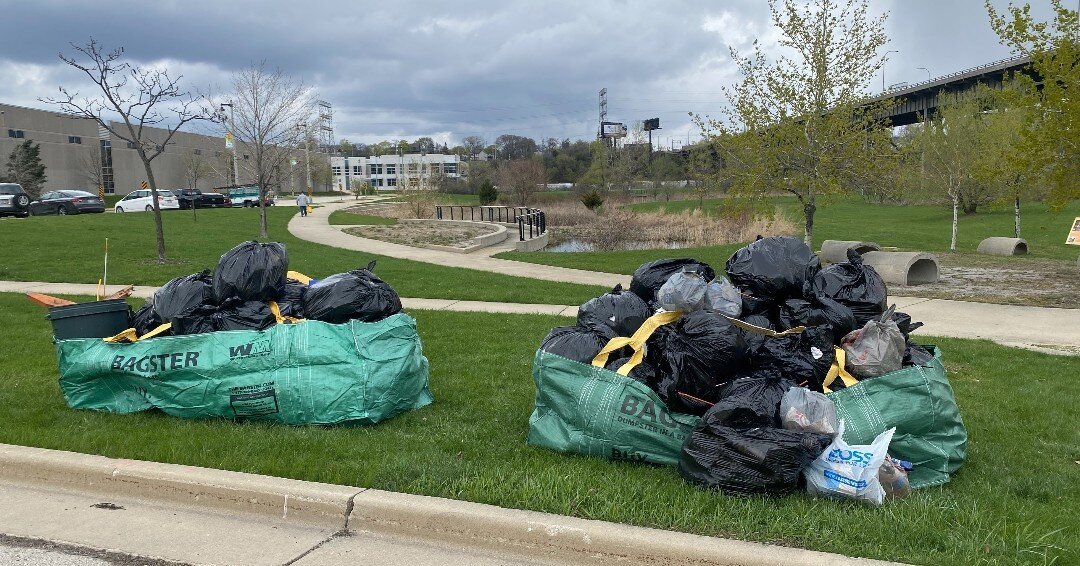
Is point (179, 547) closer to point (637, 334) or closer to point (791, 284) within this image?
point (637, 334)

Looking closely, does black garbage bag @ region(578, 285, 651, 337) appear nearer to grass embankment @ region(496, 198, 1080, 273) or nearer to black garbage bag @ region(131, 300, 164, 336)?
black garbage bag @ region(131, 300, 164, 336)

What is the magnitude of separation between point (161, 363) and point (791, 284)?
4.21 metres

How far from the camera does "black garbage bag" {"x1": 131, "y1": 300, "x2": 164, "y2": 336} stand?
5.69m

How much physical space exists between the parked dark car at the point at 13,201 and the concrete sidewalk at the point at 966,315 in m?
23.0

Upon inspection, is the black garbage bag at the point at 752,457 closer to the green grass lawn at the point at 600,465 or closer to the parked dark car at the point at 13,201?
the green grass lawn at the point at 600,465

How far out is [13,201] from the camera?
3197cm

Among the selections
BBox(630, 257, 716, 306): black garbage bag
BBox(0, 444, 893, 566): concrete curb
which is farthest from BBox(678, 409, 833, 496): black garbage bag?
BBox(630, 257, 716, 306): black garbage bag

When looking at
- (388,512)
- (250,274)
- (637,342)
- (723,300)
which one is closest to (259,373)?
(250,274)

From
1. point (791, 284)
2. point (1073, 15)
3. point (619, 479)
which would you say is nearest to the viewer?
point (619, 479)

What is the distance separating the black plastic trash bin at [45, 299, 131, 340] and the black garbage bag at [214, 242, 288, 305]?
0.74 meters

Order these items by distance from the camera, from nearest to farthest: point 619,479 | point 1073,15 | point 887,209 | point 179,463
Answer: point 619,479
point 179,463
point 1073,15
point 887,209

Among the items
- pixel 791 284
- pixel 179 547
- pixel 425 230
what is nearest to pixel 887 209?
pixel 425 230

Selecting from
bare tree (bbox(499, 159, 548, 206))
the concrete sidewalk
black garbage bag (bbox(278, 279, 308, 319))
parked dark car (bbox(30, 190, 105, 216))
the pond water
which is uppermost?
bare tree (bbox(499, 159, 548, 206))

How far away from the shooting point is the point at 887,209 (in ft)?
153
